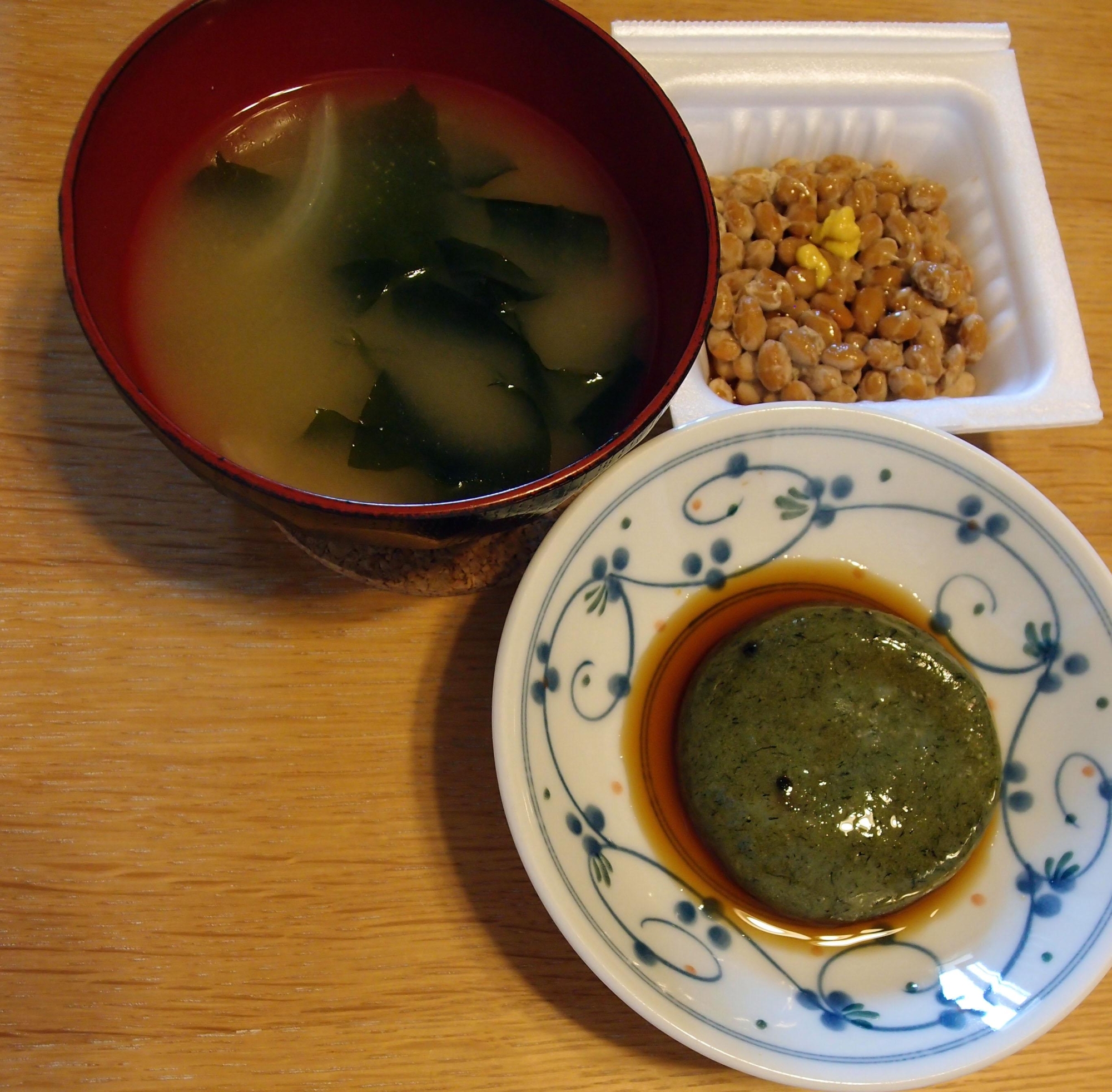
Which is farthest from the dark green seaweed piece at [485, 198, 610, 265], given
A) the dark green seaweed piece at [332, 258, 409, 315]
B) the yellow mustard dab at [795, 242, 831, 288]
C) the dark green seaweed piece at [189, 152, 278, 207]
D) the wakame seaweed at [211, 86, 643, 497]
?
the yellow mustard dab at [795, 242, 831, 288]

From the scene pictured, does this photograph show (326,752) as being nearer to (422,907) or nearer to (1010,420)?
(422,907)

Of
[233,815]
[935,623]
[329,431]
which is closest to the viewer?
[329,431]

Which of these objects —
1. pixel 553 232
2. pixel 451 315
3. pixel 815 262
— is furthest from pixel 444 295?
pixel 815 262

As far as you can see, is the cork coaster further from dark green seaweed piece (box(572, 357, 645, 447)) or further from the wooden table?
dark green seaweed piece (box(572, 357, 645, 447))

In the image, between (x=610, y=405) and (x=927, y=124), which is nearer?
(x=610, y=405)

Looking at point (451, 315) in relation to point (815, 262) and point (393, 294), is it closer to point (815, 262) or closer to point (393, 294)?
point (393, 294)

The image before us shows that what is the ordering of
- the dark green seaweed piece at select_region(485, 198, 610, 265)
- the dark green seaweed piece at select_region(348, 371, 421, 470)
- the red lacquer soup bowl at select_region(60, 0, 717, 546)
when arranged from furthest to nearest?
the dark green seaweed piece at select_region(485, 198, 610, 265) → the dark green seaweed piece at select_region(348, 371, 421, 470) → the red lacquer soup bowl at select_region(60, 0, 717, 546)
